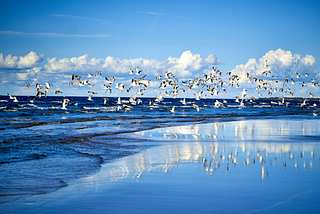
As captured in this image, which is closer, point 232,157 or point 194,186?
point 194,186

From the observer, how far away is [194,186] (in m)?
7.92

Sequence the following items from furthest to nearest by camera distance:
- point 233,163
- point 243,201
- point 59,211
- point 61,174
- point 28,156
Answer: point 28,156 → point 233,163 → point 61,174 → point 243,201 → point 59,211

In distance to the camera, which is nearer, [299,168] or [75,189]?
[75,189]

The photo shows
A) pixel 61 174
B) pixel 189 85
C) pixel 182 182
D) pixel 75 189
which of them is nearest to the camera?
pixel 75 189

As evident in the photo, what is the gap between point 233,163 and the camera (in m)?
10.4

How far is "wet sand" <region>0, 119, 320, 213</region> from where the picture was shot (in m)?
6.51

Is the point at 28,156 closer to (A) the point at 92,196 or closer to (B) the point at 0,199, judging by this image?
(B) the point at 0,199

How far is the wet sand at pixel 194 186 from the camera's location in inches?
256

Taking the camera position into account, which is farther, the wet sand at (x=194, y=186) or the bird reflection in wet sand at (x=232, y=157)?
the bird reflection in wet sand at (x=232, y=157)

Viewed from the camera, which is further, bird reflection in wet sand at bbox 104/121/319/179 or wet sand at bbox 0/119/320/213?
bird reflection in wet sand at bbox 104/121/319/179

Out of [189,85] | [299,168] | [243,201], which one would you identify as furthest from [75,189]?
[189,85]

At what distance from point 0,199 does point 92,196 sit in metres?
1.99

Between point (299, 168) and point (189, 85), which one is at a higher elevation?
point (189, 85)

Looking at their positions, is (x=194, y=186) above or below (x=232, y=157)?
below
